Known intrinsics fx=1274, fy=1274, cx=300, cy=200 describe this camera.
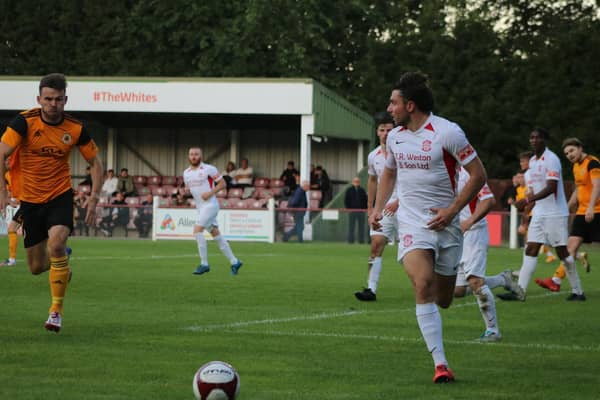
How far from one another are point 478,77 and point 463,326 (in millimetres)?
39581

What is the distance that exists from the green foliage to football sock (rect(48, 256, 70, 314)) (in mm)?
37991

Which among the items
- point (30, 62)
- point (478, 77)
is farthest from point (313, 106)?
point (30, 62)

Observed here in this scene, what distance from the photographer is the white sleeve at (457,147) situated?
8.73m

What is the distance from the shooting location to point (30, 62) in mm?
58312

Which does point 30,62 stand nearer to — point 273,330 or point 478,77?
point 478,77

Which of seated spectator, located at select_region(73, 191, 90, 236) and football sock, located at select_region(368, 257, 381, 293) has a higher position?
seated spectator, located at select_region(73, 191, 90, 236)

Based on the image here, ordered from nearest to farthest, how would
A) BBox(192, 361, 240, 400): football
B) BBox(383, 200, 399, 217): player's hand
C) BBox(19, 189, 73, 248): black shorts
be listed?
BBox(192, 361, 240, 400): football, BBox(19, 189, 73, 248): black shorts, BBox(383, 200, 399, 217): player's hand

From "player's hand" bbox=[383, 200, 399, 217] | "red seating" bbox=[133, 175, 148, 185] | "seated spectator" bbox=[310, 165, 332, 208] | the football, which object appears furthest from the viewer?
"red seating" bbox=[133, 175, 148, 185]

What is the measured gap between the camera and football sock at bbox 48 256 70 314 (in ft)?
36.0

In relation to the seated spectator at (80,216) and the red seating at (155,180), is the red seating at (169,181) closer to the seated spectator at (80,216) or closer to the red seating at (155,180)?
the red seating at (155,180)

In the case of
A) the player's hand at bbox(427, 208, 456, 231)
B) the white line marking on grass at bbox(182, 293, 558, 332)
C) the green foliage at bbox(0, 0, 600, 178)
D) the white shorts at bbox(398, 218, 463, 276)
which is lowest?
the white line marking on grass at bbox(182, 293, 558, 332)

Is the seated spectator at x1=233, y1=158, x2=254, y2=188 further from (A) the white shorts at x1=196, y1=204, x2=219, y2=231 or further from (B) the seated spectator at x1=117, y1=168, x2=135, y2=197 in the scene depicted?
(A) the white shorts at x1=196, y1=204, x2=219, y2=231

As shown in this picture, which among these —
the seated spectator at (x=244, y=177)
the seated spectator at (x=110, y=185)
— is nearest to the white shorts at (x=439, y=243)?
the seated spectator at (x=244, y=177)

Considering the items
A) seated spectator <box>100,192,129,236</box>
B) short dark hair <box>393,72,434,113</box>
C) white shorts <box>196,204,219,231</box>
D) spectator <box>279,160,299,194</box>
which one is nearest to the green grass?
short dark hair <box>393,72,434,113</box>
